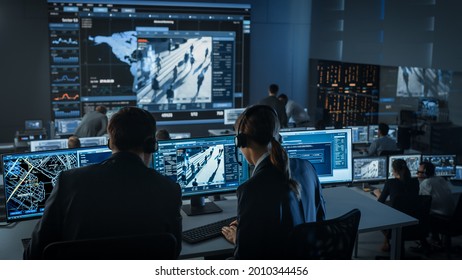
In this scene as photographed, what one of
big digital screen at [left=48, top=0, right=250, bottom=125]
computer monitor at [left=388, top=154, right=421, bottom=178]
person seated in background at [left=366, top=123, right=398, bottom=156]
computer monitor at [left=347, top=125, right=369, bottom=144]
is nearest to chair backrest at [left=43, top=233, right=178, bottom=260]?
computer monitor at [left=388, top=154, right=421, bottom=178]

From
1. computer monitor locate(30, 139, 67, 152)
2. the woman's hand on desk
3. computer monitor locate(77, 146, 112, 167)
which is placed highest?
computer monitor locate(77, 146, 112, 167)

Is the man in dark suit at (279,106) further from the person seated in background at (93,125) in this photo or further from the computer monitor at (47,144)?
the computer monitor at (47,144)

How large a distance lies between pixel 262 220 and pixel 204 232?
0.76 m

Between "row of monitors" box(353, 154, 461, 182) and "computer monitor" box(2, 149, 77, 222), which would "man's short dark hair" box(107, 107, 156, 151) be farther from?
"row of monitors" box(353, 154, 461, 182)

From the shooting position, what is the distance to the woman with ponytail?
217 cm

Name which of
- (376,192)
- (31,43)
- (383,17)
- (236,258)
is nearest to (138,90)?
(31,43)

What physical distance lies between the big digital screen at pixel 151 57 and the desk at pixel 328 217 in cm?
548

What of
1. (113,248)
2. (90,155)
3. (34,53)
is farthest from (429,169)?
(34,53)

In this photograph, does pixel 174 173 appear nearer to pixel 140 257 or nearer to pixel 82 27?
pixel 140 257

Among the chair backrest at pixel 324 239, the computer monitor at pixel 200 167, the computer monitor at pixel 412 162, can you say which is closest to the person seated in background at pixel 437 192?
the computer monitor at pixel 412 162

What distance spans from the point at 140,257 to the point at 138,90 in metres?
7.27

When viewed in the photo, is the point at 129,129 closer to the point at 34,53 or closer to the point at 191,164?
the point at 191,164

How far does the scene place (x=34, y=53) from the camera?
27.5 feet

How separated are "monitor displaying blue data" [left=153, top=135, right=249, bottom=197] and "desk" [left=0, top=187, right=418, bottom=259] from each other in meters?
0.16
